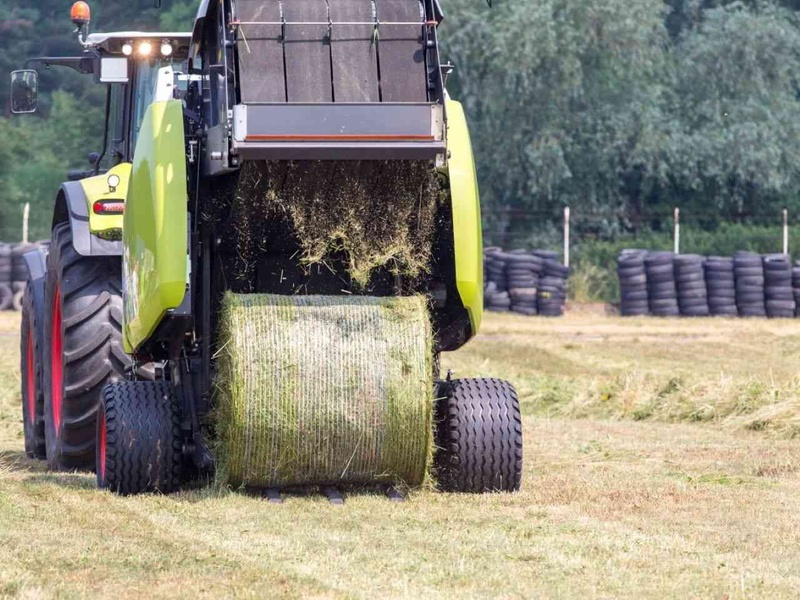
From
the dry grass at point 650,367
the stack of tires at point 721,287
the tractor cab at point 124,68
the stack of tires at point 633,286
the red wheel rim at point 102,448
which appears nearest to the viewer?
the red wheel rim at point 102,448

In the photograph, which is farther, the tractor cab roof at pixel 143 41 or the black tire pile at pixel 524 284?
the black tire pile at pixel 524 284

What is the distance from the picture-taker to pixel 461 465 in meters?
8.59

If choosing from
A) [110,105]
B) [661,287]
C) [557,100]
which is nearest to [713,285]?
[661,287]

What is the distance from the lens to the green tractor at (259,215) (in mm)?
8039

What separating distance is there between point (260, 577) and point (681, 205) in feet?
114

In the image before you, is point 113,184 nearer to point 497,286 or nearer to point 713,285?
point 497,286

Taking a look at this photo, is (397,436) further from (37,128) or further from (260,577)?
(37,128)

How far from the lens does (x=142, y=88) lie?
426 inches

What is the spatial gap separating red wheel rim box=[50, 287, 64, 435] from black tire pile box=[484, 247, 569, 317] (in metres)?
19.1

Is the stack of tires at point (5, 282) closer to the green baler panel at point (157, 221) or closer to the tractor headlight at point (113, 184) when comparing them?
the tractor headlight at point (113, 184)

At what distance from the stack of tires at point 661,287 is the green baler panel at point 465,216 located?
20.9 metres

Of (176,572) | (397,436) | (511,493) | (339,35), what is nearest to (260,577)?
(176,572)

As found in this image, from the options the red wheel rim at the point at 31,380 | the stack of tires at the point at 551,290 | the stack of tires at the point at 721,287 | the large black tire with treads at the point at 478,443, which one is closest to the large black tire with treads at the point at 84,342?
the red wheel rim at the point at 31,380

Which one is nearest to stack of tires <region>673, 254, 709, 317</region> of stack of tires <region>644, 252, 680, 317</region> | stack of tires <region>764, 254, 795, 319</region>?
stack of tires <region>644, 252, 680, 317</region>
